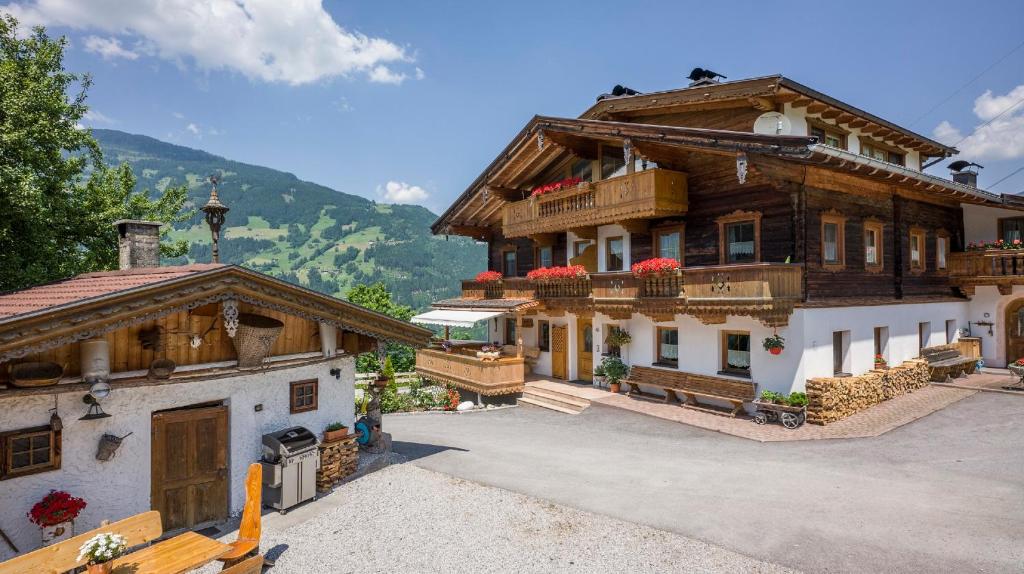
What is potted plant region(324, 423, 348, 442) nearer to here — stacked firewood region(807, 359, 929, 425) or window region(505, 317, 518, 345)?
stacked firewood region(807, 359, 929, 425)

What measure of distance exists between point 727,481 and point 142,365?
35.9ft

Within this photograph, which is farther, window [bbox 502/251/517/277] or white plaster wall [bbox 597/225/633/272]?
window [bbox 502/251/517/277]

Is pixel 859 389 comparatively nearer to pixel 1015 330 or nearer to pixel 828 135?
pixel 828 135

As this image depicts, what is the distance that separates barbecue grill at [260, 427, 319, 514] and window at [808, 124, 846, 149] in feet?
60.4

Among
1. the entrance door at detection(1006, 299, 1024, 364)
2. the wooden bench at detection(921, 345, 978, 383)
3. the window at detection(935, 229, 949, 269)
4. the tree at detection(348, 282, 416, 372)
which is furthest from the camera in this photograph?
the tree at detection(348, 282, 416, 372)

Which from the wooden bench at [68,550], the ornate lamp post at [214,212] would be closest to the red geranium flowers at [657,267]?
the ornate lamp post at [214,212]

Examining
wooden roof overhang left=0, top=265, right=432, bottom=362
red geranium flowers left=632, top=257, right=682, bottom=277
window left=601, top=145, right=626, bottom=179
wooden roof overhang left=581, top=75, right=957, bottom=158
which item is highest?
wooden roof overhang left=581, top=75, right=957, bottom=158

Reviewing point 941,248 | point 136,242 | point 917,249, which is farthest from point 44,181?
point 941,248

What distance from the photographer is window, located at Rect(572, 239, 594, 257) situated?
2319cm

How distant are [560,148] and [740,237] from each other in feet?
29.9

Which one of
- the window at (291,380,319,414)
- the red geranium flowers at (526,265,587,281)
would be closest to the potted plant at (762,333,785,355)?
the red geranium flowers at (526,265,587,281)

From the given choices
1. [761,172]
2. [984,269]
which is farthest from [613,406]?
[984,269]

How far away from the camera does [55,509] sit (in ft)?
23.4

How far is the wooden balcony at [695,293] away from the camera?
14.8 metres
